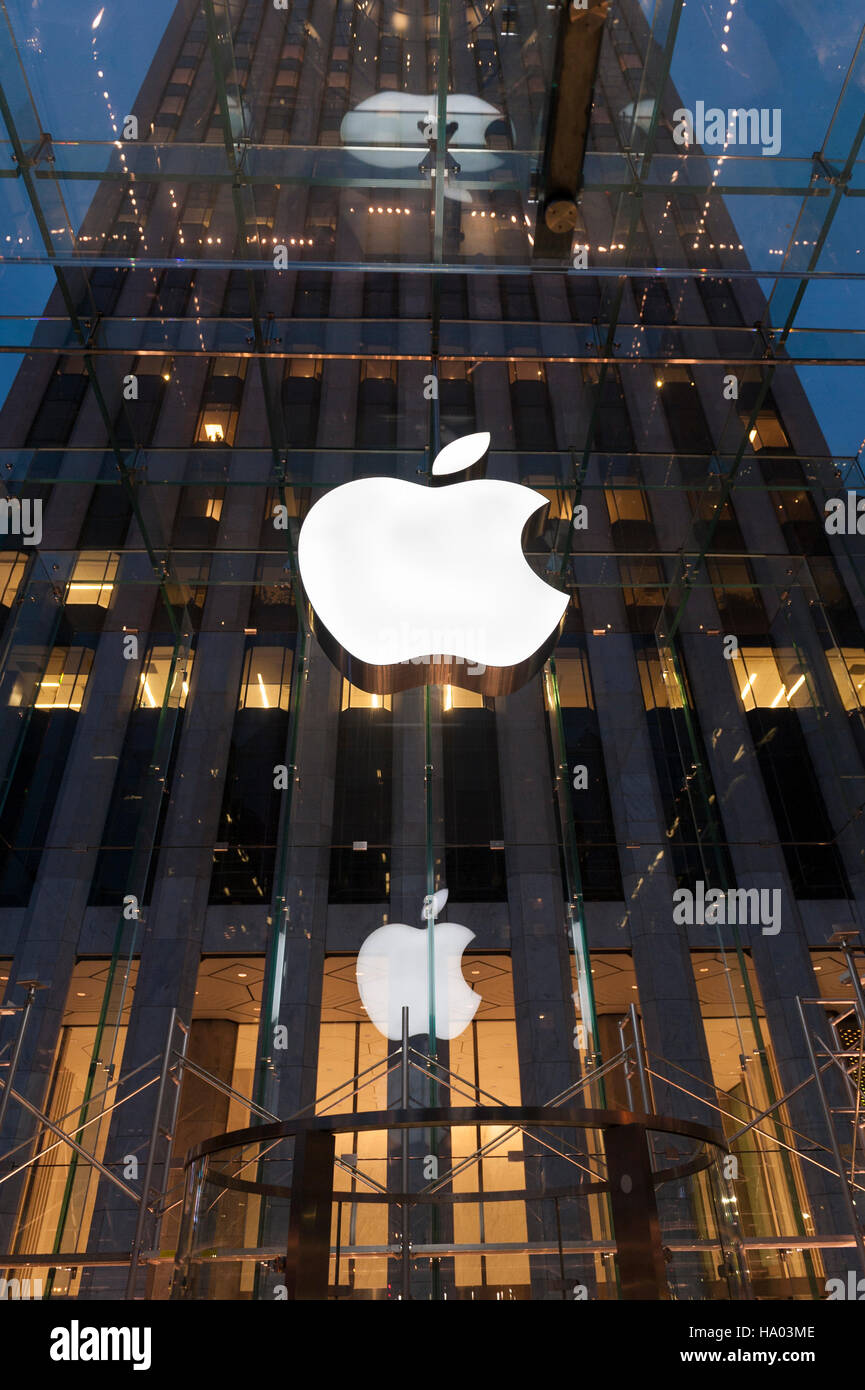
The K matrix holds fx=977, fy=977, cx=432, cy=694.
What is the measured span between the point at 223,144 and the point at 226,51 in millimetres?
653

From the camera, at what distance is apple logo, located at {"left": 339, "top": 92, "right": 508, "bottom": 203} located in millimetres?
7816

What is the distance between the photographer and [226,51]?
739 centimetres

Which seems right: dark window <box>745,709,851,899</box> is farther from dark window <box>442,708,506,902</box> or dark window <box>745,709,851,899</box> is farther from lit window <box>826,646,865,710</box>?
dark window <box>442,708,506,902</box>

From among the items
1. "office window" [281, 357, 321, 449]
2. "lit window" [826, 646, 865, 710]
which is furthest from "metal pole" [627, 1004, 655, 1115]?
"office window" [281, 357, 321, 449]

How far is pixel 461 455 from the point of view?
340 inches

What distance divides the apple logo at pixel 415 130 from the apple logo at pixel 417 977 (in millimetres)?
7168

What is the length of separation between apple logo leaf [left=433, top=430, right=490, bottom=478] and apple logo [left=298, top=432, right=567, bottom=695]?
0.51m

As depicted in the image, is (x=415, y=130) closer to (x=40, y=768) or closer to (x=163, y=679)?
(x=163, y=679)

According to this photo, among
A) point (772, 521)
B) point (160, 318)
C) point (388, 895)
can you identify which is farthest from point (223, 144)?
point (772, 521)

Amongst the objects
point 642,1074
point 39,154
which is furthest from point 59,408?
point 642,1074

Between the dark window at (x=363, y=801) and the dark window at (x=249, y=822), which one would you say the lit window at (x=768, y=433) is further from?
the dark window at (x=249, y=822)

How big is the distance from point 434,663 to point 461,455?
2.06m

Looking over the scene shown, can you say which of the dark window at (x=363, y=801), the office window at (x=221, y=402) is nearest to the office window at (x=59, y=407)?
the office window at (x=221, y=402)
